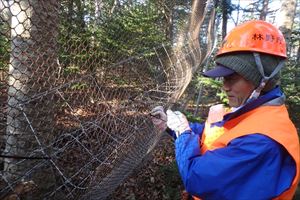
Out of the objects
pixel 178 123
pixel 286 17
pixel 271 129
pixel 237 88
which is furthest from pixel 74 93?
pixel 286 17

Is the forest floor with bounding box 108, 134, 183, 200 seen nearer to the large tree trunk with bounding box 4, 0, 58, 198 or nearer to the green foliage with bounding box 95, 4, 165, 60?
the green foliage with bounding box 95, 4, 165, 60

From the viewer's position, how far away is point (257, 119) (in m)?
2.03

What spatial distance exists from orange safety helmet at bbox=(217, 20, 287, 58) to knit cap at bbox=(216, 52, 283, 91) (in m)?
0.03

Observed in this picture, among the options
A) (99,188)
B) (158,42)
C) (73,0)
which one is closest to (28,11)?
(73,0)

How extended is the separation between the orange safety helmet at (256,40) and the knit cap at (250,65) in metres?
0.03

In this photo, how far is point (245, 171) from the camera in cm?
189

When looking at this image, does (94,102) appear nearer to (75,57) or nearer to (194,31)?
(75,57)

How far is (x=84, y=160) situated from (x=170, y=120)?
2.57 ft

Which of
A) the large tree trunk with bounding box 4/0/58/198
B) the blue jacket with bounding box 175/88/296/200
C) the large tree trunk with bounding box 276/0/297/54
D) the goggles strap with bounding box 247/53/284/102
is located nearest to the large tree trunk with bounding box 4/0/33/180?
the large tree trunk with bounding box 4/0/58/198

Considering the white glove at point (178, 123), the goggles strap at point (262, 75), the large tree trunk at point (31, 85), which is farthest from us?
the white glove at point (178, 123)

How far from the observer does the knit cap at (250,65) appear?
210 centimetres

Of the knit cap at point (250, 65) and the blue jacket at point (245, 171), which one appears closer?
the blue jacket at point (245, 171)

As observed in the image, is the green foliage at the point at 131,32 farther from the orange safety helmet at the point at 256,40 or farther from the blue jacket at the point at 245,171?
the blue jacket at the point at 245,171

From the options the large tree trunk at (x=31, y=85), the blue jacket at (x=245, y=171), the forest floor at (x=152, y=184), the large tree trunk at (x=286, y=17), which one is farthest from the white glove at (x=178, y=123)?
the large tree trunk at (x=286, y=17)
